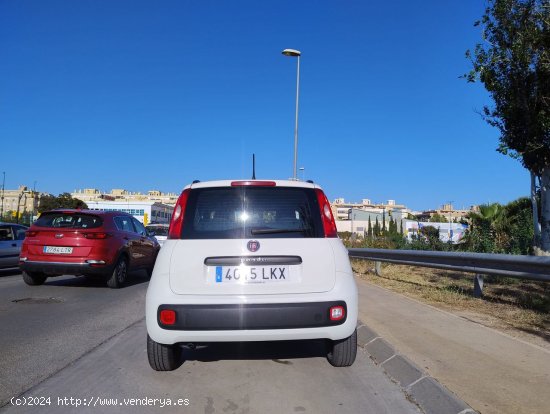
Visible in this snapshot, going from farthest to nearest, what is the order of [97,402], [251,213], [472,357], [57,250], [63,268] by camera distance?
[57,250] < [63,268] < [472,357] < [251,213] < [97,402]

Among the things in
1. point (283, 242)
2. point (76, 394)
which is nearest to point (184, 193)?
point (283, 242)

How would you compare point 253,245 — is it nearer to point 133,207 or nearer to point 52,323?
point 52,323

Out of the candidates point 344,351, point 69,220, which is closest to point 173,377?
point 344,351

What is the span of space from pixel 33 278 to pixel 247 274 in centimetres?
824

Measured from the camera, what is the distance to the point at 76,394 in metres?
3.73

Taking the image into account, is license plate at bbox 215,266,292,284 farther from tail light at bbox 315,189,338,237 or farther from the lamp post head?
the lamp post head

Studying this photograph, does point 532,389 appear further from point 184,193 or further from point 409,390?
point 184,193

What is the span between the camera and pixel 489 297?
26.3 feet

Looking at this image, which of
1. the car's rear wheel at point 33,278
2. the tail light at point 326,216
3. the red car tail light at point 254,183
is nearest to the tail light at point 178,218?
the red car tail light at point 254,183

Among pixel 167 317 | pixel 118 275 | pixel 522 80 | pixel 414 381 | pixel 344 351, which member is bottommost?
pixel 414 381

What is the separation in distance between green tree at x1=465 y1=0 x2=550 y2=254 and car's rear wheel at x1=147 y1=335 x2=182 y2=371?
10.0m

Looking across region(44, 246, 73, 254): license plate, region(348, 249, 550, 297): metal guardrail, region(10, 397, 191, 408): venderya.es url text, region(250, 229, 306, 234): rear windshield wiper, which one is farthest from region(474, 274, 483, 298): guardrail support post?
region(44, 246, 73, 254): license plate

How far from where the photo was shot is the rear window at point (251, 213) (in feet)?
13.2

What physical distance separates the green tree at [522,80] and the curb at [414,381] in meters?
8.38
